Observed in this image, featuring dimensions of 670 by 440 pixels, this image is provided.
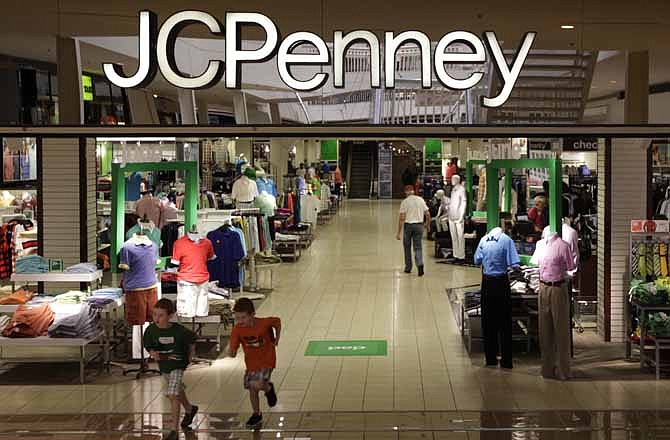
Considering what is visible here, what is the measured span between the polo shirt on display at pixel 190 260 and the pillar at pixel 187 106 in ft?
8.21

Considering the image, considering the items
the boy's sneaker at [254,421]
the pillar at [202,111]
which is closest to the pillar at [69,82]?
the pillar at [202,111]

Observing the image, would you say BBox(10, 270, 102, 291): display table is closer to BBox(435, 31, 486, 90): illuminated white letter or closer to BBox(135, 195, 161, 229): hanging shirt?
BBox(135, 195, 161, 229): hanging shirt

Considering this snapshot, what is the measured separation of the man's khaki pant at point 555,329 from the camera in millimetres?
10070

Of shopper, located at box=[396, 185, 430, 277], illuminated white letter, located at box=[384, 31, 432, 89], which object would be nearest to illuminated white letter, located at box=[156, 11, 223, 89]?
illuminated white letter, located at box=[384, 31, 432, 89]

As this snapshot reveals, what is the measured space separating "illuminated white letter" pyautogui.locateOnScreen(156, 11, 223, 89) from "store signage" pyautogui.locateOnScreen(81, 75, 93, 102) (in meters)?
0.96

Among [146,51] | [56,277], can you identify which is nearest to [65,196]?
[56,277]

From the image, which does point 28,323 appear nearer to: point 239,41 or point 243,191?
point 239,41

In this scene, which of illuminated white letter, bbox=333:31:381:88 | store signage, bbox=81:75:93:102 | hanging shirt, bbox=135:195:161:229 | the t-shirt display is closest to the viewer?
the t-shirt display

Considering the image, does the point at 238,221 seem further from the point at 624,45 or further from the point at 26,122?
the point at 624,45

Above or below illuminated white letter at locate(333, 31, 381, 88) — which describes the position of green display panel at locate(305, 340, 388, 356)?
below

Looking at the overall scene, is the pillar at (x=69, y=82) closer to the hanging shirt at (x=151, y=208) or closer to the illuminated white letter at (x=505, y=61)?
the illuminated white letter at (x=505, y=61)

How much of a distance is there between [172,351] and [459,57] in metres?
3.39

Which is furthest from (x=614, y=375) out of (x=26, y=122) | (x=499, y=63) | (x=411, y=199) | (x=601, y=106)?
(x=411, y=199)

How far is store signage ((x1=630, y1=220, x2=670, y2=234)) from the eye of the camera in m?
10.9
